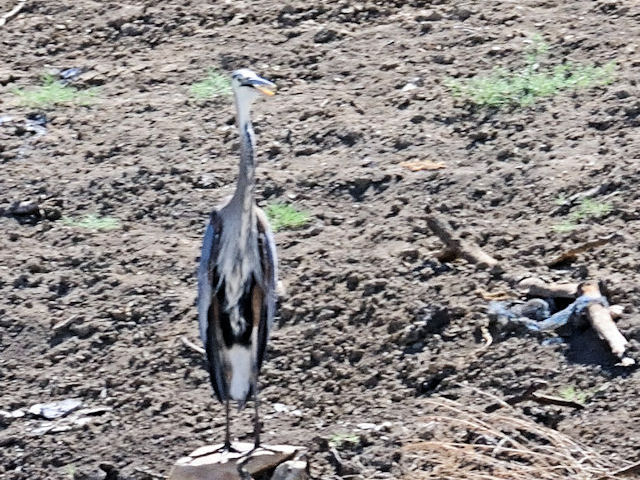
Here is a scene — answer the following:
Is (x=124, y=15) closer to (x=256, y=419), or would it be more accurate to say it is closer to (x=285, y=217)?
(x=285, y=217)

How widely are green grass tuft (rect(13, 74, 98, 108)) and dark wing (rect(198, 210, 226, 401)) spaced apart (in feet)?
9.24

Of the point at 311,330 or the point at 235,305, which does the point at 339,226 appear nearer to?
the point at 311,330

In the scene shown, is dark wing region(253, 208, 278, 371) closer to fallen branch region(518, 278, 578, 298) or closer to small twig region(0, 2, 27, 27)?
fallen branch region(518, 278, 578, 298)

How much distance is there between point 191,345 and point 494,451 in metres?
1.62

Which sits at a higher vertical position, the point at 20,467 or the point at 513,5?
the point at 513,5

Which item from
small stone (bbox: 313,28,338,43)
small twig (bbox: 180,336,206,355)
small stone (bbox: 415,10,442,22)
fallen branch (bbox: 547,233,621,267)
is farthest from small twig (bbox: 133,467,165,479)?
small stone (bbox: 415,10,442,22)

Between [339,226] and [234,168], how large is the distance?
831 mm

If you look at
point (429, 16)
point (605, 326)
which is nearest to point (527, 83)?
point (429, 16)

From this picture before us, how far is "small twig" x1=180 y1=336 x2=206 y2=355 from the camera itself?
6.57 metres

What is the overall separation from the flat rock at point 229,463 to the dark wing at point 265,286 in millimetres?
373

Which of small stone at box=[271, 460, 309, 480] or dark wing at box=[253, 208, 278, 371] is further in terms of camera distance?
→ dark wing at box=[253, 208, 278, 371]

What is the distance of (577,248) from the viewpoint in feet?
21.8

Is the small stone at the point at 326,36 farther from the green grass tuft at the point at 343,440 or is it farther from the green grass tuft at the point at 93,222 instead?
the green grass tuft at the point at 343,440

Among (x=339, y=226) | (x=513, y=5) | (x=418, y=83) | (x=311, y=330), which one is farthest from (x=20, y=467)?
(x=513, y=5)
